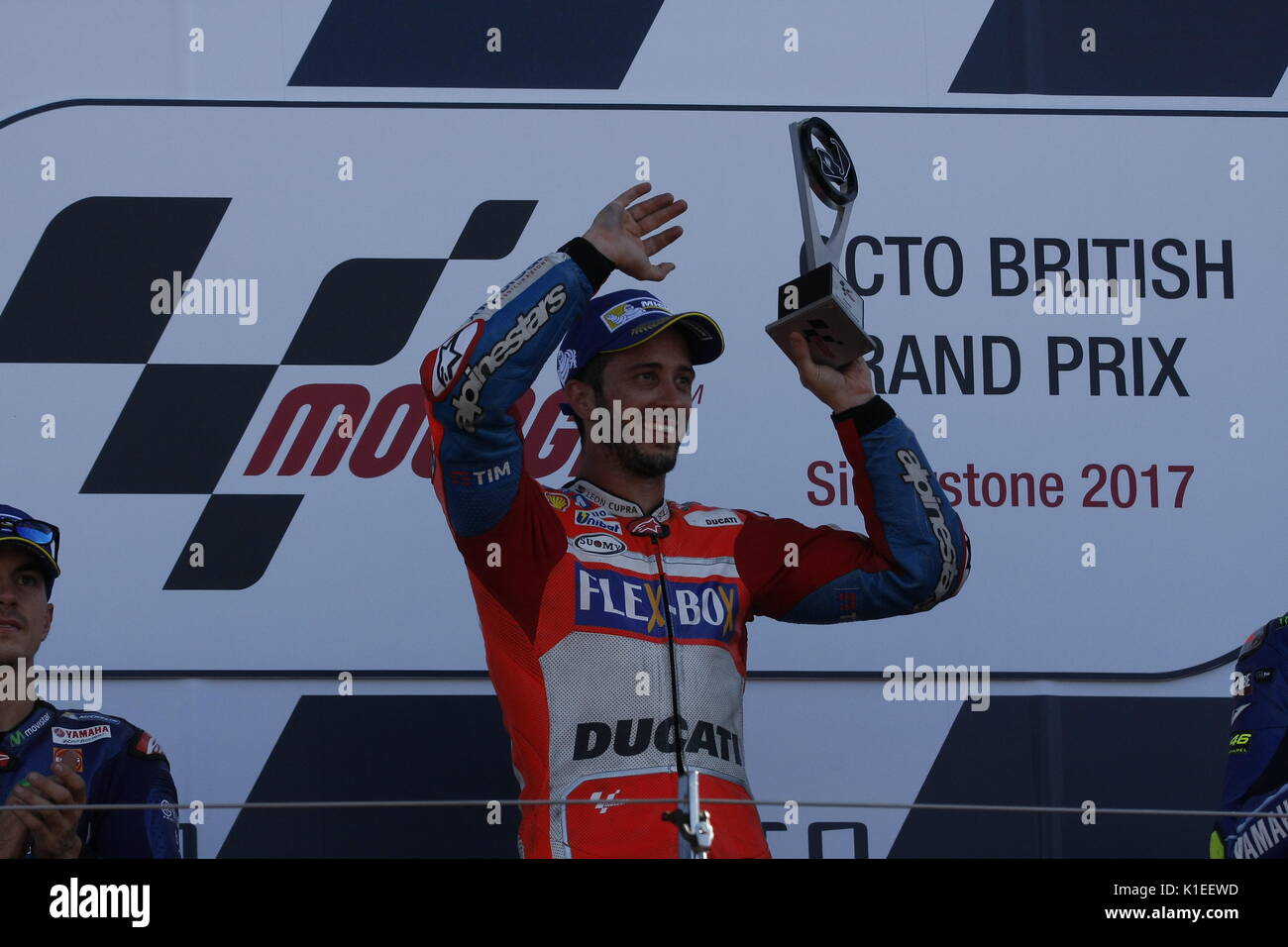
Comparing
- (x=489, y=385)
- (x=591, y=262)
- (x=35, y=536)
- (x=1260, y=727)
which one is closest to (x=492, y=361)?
(x=489, y=385)

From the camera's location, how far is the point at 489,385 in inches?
95.9

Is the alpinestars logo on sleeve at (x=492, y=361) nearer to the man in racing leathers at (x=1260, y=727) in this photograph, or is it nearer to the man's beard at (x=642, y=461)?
the man's beard at (x=642, y=461)

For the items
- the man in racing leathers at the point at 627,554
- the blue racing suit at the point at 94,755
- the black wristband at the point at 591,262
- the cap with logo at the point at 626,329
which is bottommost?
the blue racing suit at the point at 94,755

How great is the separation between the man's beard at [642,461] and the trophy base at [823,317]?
25 centimetres

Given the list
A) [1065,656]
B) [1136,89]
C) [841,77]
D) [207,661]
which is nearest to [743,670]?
[1065,656]

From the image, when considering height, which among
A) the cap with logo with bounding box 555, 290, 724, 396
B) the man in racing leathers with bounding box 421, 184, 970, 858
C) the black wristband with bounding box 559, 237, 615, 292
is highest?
the black wristband with bounding box 559, 237, 615, 292

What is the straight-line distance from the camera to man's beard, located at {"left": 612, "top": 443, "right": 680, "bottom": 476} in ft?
8.82

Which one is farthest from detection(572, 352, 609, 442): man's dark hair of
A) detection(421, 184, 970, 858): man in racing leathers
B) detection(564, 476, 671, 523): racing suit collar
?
detection(564, 476, 671, 523): racing suit collar

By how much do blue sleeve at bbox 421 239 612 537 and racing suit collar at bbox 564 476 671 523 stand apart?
216 millimetres

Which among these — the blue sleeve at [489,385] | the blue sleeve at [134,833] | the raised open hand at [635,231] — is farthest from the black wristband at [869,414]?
the blue sleeve at [134,833]

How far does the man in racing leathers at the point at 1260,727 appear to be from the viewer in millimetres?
2543

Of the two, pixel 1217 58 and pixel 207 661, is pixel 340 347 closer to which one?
pixel 207 661

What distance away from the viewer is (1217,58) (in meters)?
2.90

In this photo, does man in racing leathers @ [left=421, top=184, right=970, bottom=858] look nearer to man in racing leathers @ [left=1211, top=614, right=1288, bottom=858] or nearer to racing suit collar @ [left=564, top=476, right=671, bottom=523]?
racing suit collar @ [left=564, top=476, right=671, bottom=523]
